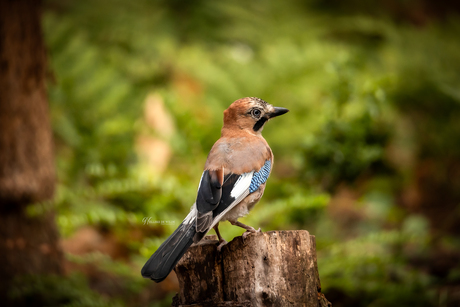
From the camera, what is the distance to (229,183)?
245cm

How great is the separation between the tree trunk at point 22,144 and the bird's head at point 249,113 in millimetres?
1892

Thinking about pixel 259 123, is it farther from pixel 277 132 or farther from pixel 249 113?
pixel 277 132

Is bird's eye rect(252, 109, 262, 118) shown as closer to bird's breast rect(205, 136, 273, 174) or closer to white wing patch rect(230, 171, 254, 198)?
bird's breast rect(205, 136, 273, 174)

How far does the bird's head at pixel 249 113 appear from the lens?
10.3 feet

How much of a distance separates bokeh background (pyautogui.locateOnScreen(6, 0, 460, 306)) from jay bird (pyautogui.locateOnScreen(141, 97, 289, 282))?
2.74 ft

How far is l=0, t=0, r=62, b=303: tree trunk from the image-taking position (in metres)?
3.77

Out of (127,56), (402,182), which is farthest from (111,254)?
(402,182)

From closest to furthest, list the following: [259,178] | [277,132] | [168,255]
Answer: [168,255], [259,178], [277,132]

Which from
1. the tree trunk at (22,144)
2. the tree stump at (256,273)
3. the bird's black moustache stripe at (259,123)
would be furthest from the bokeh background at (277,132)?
the tree stump at (256,273)

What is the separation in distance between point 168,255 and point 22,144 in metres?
2.46

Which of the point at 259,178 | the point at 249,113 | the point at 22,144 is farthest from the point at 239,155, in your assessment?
the point at 22,144

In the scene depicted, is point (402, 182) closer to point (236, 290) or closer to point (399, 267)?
point (399, 267)

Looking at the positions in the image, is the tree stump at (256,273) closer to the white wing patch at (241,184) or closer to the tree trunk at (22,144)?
the white wing patch at (241,184)

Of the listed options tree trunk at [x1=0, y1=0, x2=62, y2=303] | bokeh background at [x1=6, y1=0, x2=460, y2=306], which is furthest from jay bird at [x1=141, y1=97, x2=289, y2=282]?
tree trunk at [x1=0, y1=0, x2=62, y2=303]
